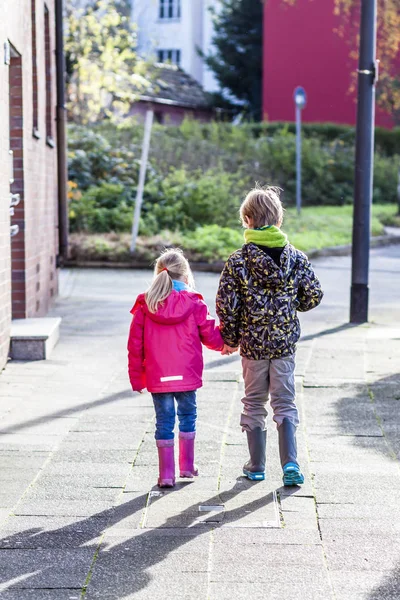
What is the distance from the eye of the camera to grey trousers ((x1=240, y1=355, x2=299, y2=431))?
511 centimetres

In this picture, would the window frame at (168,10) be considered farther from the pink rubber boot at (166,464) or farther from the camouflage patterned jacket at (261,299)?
the pink rubber boot at (166,464)

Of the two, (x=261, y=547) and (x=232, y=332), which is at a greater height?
(x=232, y=332)

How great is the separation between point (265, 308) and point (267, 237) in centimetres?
33

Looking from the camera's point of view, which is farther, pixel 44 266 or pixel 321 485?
pixel 44 266

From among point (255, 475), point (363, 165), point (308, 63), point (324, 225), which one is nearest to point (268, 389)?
point (255, 475)

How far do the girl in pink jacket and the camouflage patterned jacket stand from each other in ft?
0.46

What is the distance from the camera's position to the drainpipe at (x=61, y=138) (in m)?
13.5

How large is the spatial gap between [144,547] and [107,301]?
8.94 metres

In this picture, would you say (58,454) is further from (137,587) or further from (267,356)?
(137,587)

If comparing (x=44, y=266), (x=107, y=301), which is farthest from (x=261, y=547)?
(x=107, y=301)

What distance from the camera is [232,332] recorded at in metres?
5.13

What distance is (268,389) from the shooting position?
521cm

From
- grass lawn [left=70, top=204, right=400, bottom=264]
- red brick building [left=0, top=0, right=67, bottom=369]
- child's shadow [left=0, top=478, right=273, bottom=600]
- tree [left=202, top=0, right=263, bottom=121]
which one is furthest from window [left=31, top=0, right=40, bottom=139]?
tree [left=202, top=0, right=263, bottom=121]

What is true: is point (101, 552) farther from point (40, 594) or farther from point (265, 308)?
point (265, 308)
